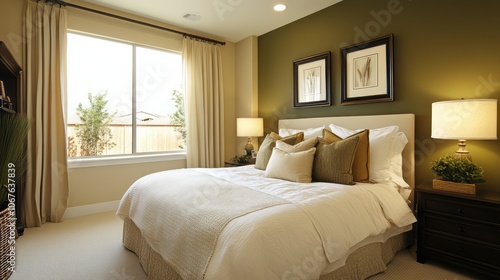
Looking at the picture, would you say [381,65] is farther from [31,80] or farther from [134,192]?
[31,80]

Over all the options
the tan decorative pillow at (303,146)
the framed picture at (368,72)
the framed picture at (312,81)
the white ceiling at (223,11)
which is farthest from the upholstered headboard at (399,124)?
the white ceiling at (223,11)

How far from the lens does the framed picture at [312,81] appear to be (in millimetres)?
3506

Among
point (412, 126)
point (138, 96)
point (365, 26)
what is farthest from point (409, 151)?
point (138, 96)

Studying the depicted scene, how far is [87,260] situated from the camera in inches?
91.2

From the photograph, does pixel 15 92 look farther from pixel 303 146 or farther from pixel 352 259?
pixel 352 259

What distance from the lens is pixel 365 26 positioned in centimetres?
310

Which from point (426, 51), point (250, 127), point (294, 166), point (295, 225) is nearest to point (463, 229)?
point (294, 166)

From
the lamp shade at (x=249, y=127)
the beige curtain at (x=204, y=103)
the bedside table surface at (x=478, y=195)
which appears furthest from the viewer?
the beige curtain at (x=204, y=103)

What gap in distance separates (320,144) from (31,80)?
3.30 m

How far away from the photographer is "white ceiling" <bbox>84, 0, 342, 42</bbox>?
3.37m

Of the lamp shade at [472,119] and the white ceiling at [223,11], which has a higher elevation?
the white ceiling at [223,11]

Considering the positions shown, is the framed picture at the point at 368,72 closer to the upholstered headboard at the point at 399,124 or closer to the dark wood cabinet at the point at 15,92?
the upholstered headboard at the point at 399,124

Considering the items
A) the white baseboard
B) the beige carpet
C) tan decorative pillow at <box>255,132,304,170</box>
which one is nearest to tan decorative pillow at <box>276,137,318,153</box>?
tan decorative pillow at <box>255,132,304,170</box>

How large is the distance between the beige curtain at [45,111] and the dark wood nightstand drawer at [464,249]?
3.91 metres
